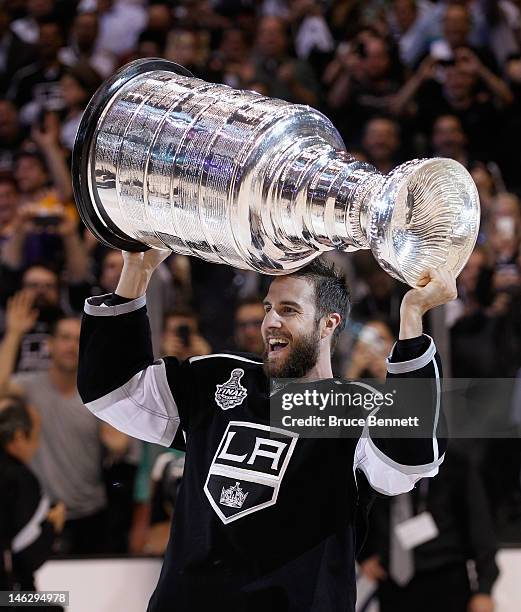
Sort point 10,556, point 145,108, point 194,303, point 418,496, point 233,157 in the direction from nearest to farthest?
point 233,157 < point 145,108 < point 10,556 < point 418,496 < point 194,303

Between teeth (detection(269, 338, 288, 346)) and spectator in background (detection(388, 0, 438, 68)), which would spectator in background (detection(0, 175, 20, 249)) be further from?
teeth (detection(269, 338, 288, 346))

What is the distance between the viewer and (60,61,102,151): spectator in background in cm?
637

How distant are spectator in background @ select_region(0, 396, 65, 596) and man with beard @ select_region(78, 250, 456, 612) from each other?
1.63 m

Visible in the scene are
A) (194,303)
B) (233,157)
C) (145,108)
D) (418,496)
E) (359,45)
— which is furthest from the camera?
(359,45)

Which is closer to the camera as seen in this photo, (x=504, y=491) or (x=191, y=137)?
(x=191, y=137)

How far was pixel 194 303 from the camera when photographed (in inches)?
196

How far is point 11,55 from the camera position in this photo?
722 centimetres

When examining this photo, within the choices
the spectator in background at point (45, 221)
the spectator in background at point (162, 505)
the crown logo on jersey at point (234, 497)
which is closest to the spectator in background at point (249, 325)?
the spectator in background at point (162, 505)

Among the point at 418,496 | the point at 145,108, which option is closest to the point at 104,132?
the point at 145,108

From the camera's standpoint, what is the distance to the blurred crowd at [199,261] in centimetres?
457

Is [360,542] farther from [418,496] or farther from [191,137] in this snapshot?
[418,496]

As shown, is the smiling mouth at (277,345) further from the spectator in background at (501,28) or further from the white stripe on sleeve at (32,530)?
the spectator in background at (501,28)

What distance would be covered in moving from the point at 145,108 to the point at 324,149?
42 cm

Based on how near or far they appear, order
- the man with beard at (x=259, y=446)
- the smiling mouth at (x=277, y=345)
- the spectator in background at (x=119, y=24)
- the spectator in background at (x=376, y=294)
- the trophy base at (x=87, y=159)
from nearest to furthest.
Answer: the man with beard at (x=259, y=446), the trophy base at (x=87, y=159), the smiling mouth at (x=277, y=345), the spectator in background at (x=376, y=294), the spectator in background at (x=119, y=24)
